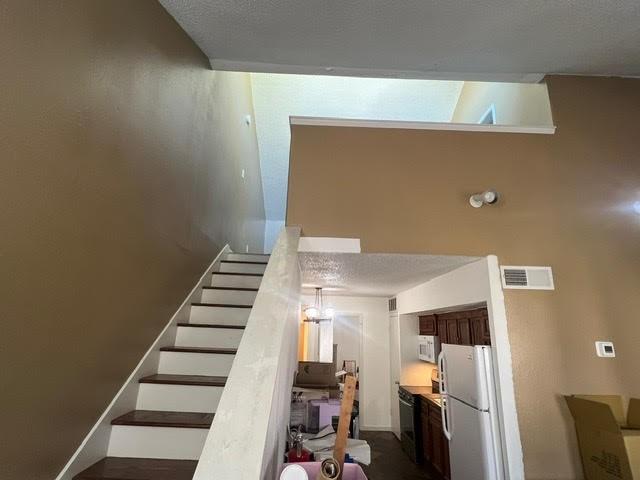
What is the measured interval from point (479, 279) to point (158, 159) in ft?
8.48

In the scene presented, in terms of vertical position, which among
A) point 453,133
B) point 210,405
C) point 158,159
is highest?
point 453,133

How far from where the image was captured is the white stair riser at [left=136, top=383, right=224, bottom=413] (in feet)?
6.32

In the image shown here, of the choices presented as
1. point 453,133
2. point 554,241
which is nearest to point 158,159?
point 453,133

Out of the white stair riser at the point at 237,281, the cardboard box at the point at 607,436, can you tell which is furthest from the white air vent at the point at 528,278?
the white stair riser at the point at 237,281

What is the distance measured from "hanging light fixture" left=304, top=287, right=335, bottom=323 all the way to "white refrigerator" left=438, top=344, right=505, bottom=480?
2650 millimetres

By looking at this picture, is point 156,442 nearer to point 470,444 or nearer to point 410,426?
point 470,444

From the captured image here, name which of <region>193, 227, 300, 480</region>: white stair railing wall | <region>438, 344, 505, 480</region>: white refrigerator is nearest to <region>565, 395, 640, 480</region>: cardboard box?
<region>438, 344, 505, 480</region>: white refrigerator

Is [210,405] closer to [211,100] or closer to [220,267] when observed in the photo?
[220,267]

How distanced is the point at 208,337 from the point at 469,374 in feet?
6.74

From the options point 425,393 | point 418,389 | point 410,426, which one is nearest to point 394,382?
point 418,389

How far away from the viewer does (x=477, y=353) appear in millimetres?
2383

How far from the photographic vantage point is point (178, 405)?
6.36 ft

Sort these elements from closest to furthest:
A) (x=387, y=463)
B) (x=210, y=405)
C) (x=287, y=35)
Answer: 1. (x=210, y=405)
2. (x=287, y=35)
3. (x=387, y=463)

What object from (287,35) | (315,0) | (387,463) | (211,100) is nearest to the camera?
(315,0)
